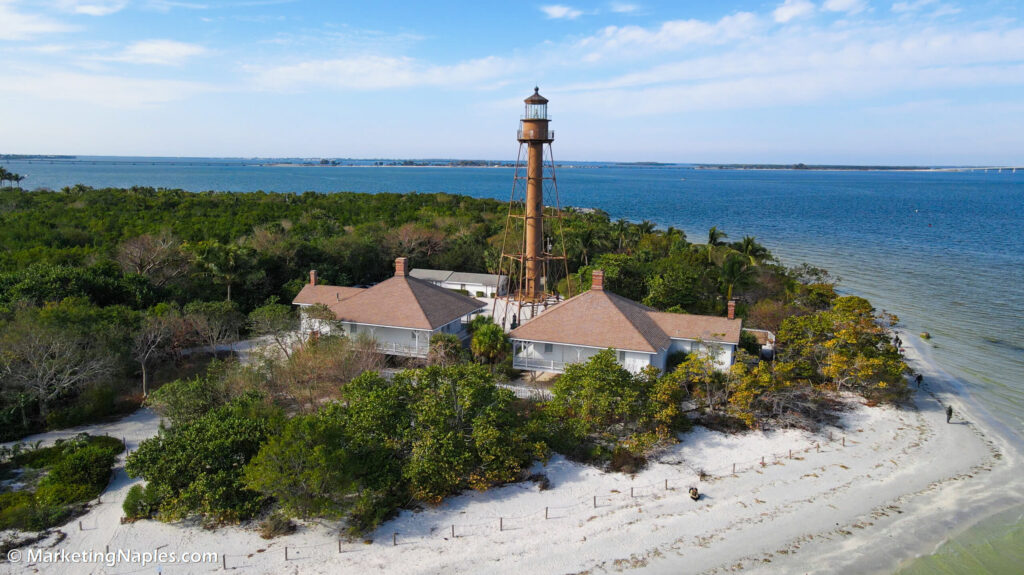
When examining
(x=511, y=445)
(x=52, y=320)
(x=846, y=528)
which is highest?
(x=52, y=320)

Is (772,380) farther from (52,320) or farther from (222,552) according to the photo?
(52,320)

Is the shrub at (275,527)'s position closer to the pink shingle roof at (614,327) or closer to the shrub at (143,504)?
the shrub at (143,504)

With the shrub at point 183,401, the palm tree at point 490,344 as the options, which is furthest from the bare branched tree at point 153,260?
the palm tree at point 490,344

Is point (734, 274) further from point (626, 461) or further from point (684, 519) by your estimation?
point (684, 519)

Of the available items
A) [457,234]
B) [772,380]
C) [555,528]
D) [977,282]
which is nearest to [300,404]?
[555,528]

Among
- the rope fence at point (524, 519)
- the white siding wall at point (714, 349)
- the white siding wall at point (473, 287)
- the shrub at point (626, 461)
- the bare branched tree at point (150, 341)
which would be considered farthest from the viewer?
the white siding wall at point (473, 287)

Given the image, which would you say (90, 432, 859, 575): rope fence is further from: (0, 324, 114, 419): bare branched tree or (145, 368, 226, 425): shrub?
(0, 324, 114, 419): bare branched tree
